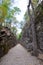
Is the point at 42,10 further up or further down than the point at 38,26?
further up

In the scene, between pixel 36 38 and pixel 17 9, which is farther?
pixel 17 9

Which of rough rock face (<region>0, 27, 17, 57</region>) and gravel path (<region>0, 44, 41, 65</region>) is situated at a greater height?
rough rock face (<region>0, 27, 17, 57</region>)

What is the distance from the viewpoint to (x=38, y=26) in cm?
972

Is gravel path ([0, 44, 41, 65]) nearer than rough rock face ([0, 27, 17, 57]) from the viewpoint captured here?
Yes

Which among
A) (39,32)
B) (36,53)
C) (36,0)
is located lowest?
(36,53)

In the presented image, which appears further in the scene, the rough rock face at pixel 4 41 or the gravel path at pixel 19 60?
the rough rock face at pixel 4 41

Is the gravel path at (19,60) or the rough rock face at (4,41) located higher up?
the rough rock face at (4,41)

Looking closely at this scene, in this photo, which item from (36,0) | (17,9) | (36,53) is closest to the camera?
(36,53)

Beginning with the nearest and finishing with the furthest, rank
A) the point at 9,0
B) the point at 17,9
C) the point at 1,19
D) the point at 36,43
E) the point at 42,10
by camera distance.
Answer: the point at 36,43
the point at 42,10
the point at 1,19
the point at 9,0
the point at 17,9

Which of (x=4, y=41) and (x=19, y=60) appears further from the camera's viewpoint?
(x=4, y=41)

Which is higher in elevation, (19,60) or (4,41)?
(4,41)

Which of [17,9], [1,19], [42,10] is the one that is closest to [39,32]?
[42,10]

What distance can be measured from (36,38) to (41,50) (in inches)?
46.4

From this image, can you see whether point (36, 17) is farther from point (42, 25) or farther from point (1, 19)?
point (1, 19)
